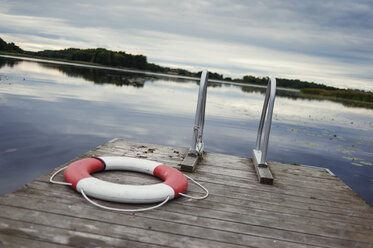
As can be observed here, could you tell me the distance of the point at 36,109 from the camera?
8.06m

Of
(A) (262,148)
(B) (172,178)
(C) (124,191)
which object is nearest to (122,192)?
(C) (124,191)

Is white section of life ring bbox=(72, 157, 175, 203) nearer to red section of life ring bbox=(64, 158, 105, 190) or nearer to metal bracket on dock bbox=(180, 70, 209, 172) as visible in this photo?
red section of life ring bbox=(64, 158, 105, 190)

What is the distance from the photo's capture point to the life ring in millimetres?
2281

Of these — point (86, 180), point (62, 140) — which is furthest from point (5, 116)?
point (86, 180)

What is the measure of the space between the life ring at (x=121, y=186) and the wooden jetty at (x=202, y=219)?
0.24ft

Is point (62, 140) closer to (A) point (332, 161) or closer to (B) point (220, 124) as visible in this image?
(B) point (220, 124)

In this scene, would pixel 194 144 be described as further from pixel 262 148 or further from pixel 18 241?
pixel 18 241

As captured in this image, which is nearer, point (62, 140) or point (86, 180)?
point (86, 180)

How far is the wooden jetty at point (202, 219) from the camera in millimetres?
1826

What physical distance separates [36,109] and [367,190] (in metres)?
8.16

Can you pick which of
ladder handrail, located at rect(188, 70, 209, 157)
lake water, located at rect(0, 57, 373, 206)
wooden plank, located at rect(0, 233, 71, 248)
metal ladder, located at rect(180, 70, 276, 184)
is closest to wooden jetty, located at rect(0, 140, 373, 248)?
wooden plank, located at rect(0, 233, 71, 248)

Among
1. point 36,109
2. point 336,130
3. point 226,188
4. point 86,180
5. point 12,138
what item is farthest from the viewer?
point 336,130

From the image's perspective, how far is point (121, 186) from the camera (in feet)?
7.72

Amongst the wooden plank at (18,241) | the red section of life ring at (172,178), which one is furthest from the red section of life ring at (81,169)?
the wooden plank at (18,241)
